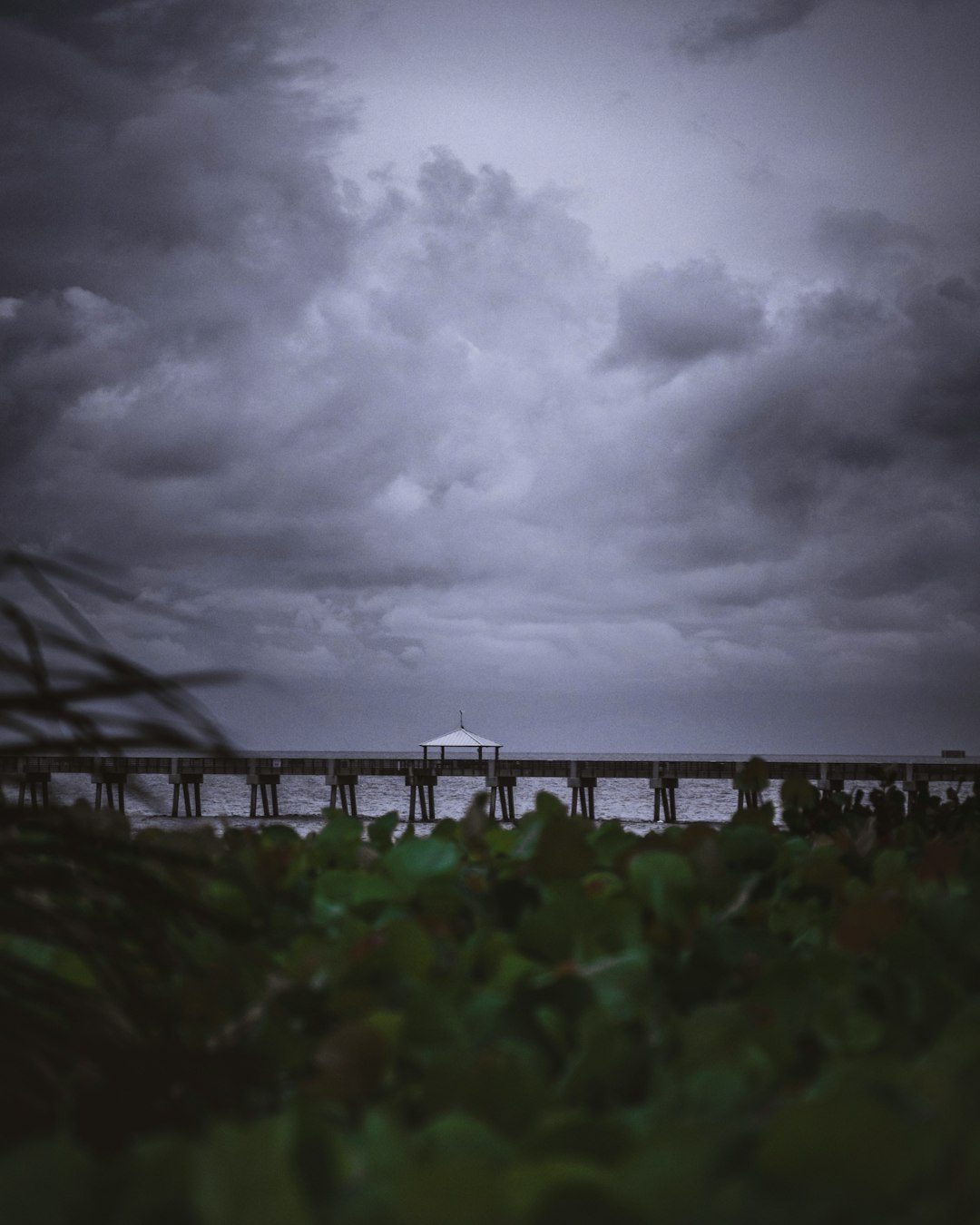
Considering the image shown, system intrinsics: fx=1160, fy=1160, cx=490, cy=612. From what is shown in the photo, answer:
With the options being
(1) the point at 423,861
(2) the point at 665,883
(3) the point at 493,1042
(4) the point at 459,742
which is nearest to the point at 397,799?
(4) the point at 459,742

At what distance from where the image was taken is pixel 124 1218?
1.53 feet

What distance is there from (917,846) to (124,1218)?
6.03ft

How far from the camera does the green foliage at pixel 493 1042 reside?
0.48 meters

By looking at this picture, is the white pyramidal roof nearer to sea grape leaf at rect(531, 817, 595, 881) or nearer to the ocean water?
the ocean water

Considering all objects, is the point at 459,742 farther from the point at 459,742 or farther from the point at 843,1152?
the point at 843,1152

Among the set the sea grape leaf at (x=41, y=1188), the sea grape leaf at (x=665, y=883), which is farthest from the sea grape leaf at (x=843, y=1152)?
the sea grape leaf at (x=665, y=883)

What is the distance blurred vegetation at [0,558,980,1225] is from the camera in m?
0.47

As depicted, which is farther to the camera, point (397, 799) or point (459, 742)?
point (397, 799)

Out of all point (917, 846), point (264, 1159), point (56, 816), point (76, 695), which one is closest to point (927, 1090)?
point (264, 1159)

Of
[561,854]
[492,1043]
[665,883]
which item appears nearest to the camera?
[492,1043]

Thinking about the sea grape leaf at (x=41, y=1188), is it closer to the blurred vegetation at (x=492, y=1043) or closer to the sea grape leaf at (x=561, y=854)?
the blurred vegetation at (x=492, y=1043)

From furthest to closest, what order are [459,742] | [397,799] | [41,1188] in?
[397,799], [459,742], [41,1188]

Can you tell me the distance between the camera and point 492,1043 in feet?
2.73

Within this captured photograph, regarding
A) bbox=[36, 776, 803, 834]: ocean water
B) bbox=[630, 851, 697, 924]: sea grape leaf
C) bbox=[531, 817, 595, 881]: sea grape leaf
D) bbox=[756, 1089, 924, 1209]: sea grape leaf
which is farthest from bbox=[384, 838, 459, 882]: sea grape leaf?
bbox=[36, 776, 803, 834]: ocean water
